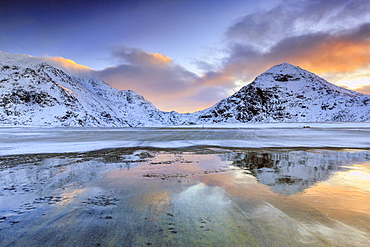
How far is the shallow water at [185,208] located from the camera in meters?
3.10

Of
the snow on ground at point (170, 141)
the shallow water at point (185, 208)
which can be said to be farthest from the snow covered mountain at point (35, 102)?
the shallow water at point (185, 208)

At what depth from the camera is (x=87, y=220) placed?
3.72m

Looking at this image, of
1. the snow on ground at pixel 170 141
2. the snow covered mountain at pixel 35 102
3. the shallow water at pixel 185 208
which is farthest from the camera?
the snow covered mountain at pixel 35 102

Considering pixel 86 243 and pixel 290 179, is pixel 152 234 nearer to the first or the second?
pixel 86 243

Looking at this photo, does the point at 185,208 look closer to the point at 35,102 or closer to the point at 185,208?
the point at 185,208

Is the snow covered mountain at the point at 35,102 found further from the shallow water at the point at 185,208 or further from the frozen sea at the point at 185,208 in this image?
the shallow water at the point at 185,208

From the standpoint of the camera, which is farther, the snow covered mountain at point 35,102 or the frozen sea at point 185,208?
the snow covered mountain at point 35,102

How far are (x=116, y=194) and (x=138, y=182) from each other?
1.15m

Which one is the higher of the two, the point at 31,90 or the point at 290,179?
the point at 31,90

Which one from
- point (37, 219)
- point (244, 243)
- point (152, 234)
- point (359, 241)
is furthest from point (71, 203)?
point (359, 241)

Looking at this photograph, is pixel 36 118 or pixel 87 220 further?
pixel 36 118

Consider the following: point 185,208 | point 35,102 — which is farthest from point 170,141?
point 35,102

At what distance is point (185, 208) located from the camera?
4.34 m

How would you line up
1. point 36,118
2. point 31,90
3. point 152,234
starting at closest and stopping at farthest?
point 152,234 < point 36,118 < point 31,90
